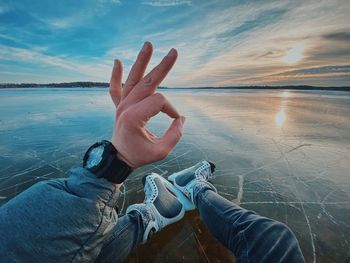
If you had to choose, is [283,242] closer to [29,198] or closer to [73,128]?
[29,198]

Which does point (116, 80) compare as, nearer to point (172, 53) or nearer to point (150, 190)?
point (172, 53)

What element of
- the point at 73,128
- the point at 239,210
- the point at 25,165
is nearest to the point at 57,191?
the point at 239,210

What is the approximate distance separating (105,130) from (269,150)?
3.26 metres

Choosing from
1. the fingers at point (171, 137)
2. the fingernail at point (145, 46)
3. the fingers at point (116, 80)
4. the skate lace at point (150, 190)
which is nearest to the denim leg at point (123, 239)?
the skate lace at point (150, 190)

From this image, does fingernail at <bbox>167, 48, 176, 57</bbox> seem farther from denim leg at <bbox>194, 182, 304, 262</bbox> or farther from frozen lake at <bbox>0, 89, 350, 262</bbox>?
frozen lake at <bbox>0, 89, 350, 262</bbox>

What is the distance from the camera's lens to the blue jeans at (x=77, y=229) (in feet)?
2.08

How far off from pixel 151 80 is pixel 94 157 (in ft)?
1.45

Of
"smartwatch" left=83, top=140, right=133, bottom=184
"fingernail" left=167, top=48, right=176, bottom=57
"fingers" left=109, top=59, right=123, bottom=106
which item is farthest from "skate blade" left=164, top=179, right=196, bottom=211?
"fingernail" left=167, top=48, right=176, bottom=57

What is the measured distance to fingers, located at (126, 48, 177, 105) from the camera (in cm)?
81

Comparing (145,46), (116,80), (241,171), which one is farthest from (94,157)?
(241,171)

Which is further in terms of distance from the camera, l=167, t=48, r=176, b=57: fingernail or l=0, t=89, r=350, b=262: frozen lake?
l=0, t=89, r=350, b=262: frozen lake

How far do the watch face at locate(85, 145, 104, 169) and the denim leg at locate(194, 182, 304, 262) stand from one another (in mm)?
928

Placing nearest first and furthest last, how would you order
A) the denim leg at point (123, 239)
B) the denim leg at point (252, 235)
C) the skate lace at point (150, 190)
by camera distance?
the denim leg at point (252, 235) < the denim leg at point (123, 239) < the skate lace at point (150, 190)

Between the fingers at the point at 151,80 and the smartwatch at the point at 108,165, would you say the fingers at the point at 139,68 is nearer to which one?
the fingers at the point at 151,80
